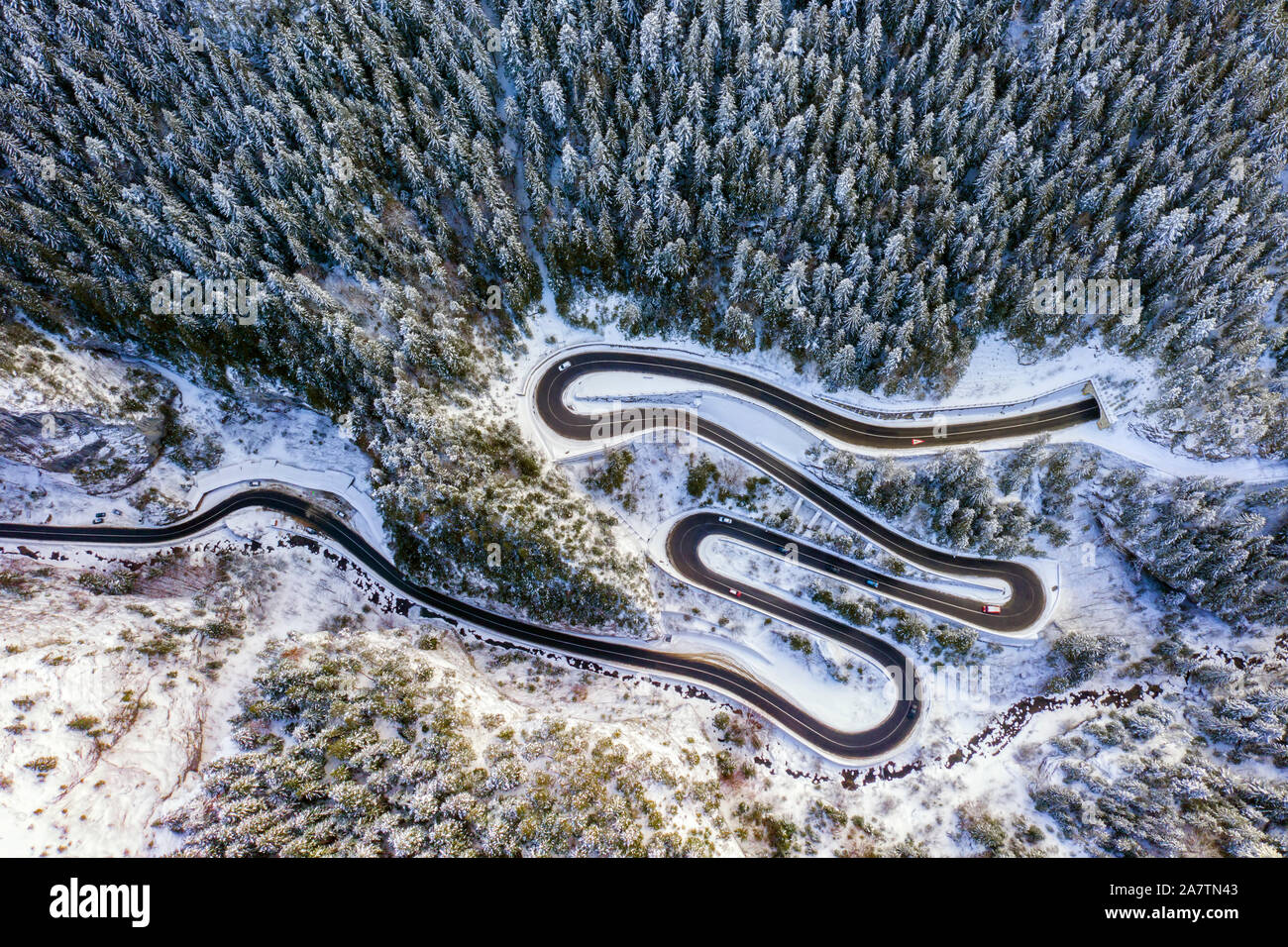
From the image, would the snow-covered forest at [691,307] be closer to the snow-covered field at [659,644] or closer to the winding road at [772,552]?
the snow-covered field at [659,644]

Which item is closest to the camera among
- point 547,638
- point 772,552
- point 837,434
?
point 547,638

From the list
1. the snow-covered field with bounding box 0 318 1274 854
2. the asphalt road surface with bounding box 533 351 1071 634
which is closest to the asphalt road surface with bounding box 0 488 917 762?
the snow-covered field with bounding box 0 318 1274 854

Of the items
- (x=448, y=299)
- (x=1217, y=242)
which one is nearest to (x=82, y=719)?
(x=448, y=299)

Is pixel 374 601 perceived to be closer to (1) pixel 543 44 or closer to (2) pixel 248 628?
(2) pixel 248 628

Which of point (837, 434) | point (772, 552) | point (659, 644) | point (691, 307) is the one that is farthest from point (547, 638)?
point (691, 307)

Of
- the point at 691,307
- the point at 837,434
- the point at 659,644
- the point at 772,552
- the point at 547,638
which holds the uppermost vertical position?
the point at 691,307

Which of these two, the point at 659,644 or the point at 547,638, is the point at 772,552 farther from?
the point at 547,638

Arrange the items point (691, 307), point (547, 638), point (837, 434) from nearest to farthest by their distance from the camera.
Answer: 1. point (547, 638)
2. point (837, 434)
3. point (691, 307)

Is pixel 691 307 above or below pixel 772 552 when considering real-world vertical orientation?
above

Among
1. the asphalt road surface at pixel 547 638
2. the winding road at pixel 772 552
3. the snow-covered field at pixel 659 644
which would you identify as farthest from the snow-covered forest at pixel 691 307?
Answer: the asphalt road surface at pixel 547 638
